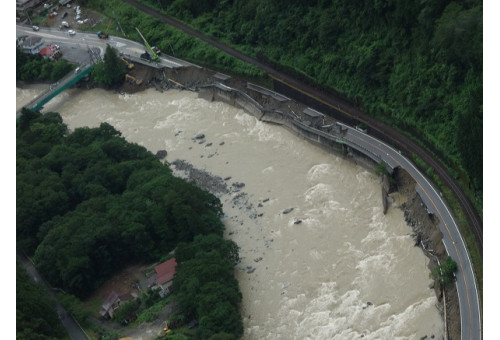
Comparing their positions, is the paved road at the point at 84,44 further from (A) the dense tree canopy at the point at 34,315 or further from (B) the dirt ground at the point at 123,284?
(A) the dense tree canopy at the point at 34,315

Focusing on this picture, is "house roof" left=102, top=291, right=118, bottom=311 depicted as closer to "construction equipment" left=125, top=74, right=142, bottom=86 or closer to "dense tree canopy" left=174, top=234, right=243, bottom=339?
"dense tree canopy" left=174, top=234, right=243, bottom=339

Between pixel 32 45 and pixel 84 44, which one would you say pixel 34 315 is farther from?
pixel 32 45

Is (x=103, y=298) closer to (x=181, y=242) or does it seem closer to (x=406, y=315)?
(x=181, y=242)

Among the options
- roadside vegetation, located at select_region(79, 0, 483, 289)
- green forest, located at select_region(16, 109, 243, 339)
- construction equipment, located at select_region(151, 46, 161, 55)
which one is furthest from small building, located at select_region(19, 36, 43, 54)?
green forest, located at select_region(16, 109, 243, 339)

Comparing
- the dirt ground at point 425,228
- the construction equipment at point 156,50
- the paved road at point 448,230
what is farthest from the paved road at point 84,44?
the dirt ground at point 425,228

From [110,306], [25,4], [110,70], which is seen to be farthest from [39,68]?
[110,306]

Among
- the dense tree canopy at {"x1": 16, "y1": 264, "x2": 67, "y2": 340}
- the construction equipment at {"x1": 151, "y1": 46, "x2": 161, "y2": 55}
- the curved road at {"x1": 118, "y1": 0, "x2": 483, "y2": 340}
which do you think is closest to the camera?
the curved road at {"x1": 118, "y1": 0, "x2": 483, "y2": 340}

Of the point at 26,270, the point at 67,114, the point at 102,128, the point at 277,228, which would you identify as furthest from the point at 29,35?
the point at 277,228
